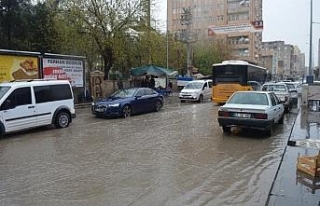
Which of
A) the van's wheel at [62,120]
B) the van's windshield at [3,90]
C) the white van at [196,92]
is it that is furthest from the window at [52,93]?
the white van at [196,92]

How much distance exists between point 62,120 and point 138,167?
24.9ft

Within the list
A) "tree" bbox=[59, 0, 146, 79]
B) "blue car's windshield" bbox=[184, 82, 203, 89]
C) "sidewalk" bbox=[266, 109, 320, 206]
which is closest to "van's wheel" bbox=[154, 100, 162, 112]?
"tree" bbox=[59, 0, 146, 79]

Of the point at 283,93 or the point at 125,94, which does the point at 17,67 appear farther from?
the point at 283,93

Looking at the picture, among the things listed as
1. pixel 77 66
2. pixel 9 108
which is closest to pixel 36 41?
pixel 77 66

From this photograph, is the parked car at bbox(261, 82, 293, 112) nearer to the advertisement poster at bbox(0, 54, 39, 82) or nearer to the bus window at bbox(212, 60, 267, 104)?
the bus window at bbox(212, 60, 267, 104)

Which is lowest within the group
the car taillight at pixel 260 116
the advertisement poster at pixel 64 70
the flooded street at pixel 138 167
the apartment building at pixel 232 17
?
the flooded street at pixel 138 167

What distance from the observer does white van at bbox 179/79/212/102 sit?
98.2ft

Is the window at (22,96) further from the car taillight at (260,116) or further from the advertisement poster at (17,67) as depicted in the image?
the car taillight at (260,116)

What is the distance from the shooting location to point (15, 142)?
11.8m

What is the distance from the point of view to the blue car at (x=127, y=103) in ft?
59.2

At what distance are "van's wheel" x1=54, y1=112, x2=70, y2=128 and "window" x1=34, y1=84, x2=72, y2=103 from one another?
664 millimetres

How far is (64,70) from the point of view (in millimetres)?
23875

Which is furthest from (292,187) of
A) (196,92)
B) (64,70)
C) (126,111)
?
(196,92)

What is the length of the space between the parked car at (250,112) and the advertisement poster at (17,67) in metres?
11.9
